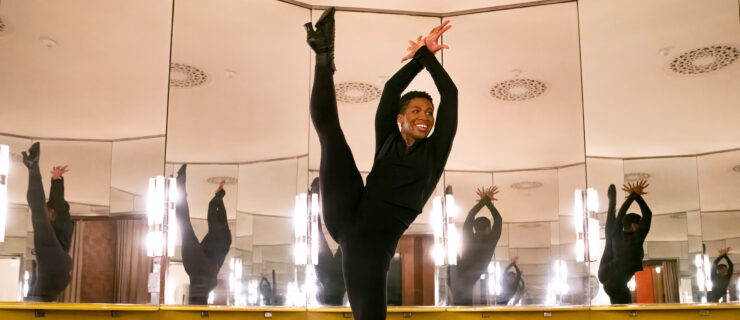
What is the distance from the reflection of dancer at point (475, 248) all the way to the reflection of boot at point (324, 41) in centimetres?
334

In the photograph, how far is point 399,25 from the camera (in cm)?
A: 601

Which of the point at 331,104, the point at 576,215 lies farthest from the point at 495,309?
the point at 331,104

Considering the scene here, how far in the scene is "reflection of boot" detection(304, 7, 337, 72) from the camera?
253cm

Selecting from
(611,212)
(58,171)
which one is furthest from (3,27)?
(611,212)

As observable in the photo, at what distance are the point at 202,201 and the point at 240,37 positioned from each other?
142 cm

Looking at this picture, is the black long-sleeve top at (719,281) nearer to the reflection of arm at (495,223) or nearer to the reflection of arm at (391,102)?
the reflection of arm at (495,223)

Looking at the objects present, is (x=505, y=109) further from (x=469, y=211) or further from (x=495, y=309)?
(x=495, y=309)

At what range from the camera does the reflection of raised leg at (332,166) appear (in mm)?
2377

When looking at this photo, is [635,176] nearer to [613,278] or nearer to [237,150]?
[613,278]

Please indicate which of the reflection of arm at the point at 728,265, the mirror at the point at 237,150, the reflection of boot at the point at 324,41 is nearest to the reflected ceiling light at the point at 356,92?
the mirror at the point at 237,150

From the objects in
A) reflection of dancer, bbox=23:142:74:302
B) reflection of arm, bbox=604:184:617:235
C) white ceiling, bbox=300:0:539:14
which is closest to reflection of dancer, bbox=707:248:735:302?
reflection of arm, bbox=604:184:617:235

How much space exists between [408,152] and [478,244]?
328 centimetres

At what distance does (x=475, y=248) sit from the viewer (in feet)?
18.4

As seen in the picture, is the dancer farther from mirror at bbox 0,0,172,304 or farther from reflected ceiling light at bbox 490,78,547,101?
reflected ceiling light at bbox 490,78,547,101
